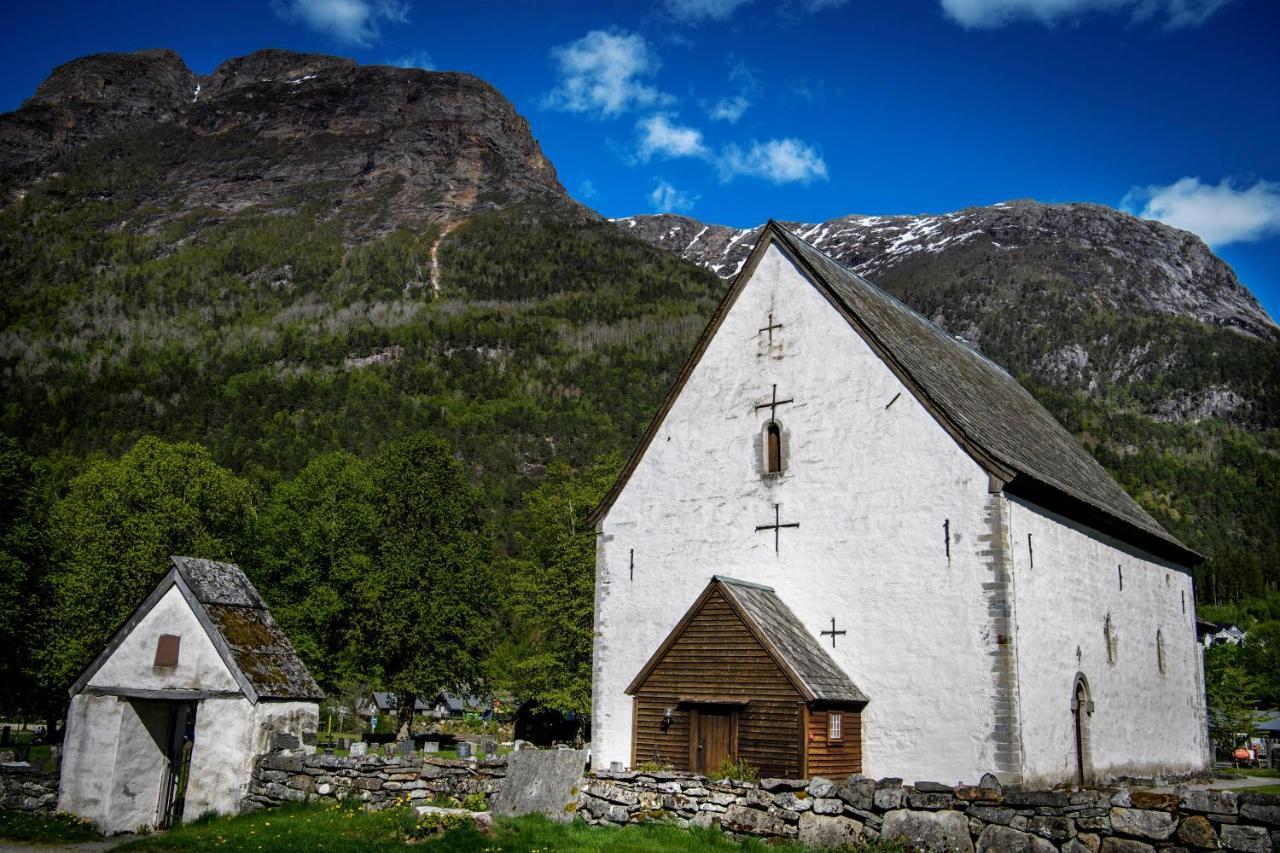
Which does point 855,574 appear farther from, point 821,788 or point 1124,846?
point 1124,846

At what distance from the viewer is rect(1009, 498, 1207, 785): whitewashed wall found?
18.8 meters

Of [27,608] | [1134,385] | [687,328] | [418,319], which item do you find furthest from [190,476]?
[1134,385]

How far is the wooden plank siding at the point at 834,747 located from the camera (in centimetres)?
1769

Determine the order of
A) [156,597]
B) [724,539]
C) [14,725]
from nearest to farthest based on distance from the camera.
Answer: [156,597], [724,539], [14,725]

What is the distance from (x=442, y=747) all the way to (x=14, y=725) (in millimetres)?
37392

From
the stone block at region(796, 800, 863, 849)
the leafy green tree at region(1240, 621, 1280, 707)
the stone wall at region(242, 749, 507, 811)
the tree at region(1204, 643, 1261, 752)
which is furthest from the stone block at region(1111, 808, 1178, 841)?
the leafy green tree at region(1240, 621, 1280, 707)

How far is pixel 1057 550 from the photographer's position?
20547mm

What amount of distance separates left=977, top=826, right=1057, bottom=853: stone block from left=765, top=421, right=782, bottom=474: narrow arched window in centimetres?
1084

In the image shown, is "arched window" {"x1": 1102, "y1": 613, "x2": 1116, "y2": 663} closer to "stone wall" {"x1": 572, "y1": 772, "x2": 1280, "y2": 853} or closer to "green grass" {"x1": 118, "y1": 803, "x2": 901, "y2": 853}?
"stone wall" {"x1": 572, "y1": 772, "x2": 1280, "y2": 853}

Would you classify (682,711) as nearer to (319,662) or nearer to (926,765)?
(926,765)

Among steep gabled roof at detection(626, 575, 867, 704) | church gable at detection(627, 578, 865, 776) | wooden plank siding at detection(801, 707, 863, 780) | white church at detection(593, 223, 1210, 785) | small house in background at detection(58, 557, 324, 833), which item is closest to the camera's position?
small house in background at detection(58, 557, 324, 833)

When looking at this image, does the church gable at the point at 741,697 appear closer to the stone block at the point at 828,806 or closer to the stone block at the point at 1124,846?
the stone block at the point at 828,806

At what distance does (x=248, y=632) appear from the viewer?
17.9m

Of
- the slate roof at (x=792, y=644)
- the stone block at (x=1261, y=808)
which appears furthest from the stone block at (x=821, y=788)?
the stone block at (x=1261, y=808)
